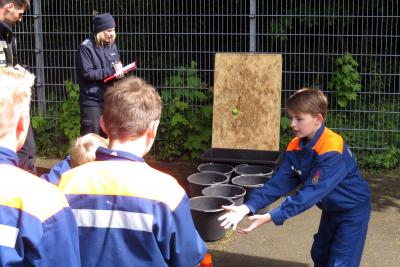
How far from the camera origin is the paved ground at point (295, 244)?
4.59 metres

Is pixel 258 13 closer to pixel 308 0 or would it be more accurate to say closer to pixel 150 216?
pixel 308 0

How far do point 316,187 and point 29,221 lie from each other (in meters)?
2.11

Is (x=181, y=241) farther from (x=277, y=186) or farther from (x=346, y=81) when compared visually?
(x=346, y=81)

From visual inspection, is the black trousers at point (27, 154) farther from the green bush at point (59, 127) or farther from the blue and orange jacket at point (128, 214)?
the green bush at point (59, 127)

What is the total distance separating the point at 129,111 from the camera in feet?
7.15

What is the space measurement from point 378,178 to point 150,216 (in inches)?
215

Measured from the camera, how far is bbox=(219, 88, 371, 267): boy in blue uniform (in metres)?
3.50

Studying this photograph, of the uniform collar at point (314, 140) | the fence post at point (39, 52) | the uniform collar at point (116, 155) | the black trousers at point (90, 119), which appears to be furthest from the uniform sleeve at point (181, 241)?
the fence post at point (39, 52)

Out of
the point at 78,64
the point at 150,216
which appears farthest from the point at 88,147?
the point at 78,64

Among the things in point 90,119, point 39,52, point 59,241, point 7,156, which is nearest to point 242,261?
point 90,119

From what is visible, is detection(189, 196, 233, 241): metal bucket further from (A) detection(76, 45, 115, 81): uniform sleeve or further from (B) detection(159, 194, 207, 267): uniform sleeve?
(A) detection(76, 45, 115, 81): uniform sleeve

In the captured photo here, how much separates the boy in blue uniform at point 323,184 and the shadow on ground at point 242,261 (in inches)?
26.1

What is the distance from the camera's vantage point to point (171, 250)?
6.91 feet

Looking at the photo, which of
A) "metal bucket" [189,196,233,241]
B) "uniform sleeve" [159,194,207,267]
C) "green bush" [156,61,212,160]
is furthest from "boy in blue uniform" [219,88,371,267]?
"green bush" [156,61,212,160]
